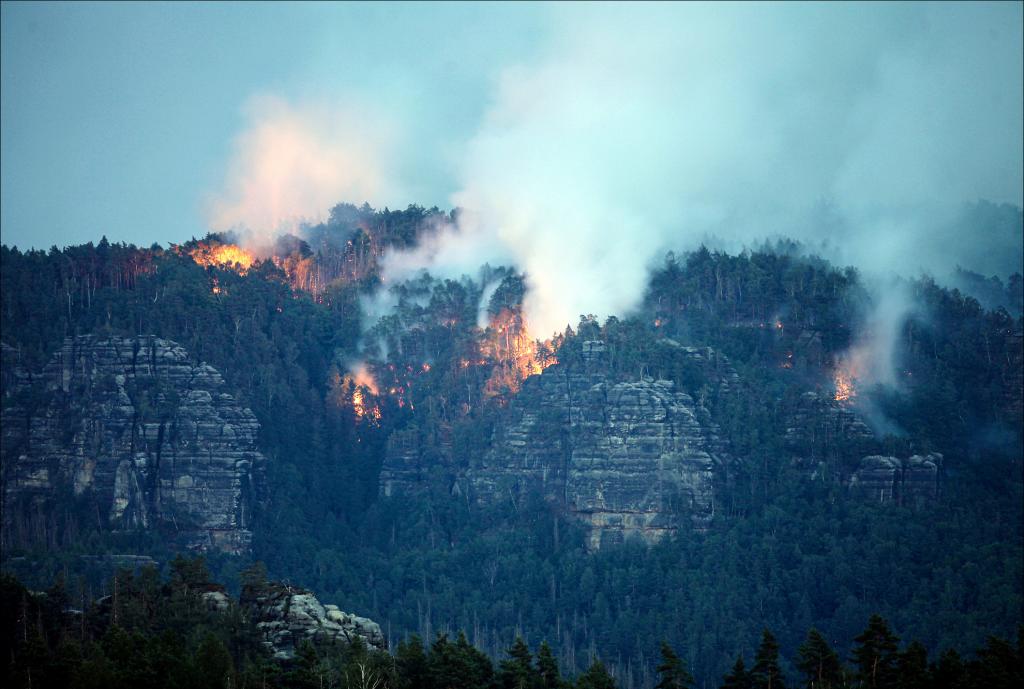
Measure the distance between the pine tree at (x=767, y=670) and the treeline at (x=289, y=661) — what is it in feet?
0.32

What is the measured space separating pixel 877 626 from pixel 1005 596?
173 ft

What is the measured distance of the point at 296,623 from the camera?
165 meters

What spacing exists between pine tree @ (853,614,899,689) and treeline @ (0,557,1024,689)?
0.07 m

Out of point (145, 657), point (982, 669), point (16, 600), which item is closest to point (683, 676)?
point (982, 669)

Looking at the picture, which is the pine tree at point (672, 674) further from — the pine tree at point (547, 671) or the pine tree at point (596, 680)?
the pine tree at point (547, 671)

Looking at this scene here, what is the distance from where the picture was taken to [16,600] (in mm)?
161375

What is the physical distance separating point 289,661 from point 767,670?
123ft

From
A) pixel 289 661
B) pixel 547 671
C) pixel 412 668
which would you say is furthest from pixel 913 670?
pixel 289 661

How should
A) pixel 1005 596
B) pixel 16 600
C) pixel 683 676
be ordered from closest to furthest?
pixel 683 676 < pixel 16 600 < pixel 1005 596

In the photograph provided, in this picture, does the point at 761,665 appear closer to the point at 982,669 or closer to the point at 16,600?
the point at 982,669

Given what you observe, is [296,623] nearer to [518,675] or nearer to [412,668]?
[412,668]

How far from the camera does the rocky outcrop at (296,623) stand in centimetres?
16212

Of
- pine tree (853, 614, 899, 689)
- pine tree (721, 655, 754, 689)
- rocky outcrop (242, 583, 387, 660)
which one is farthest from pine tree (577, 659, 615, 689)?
rocky outcrop (242, 583, 387, 660)

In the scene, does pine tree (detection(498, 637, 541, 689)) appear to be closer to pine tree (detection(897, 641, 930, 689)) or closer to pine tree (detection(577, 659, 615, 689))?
pine tree (detection(577, 659, 615, 689))
